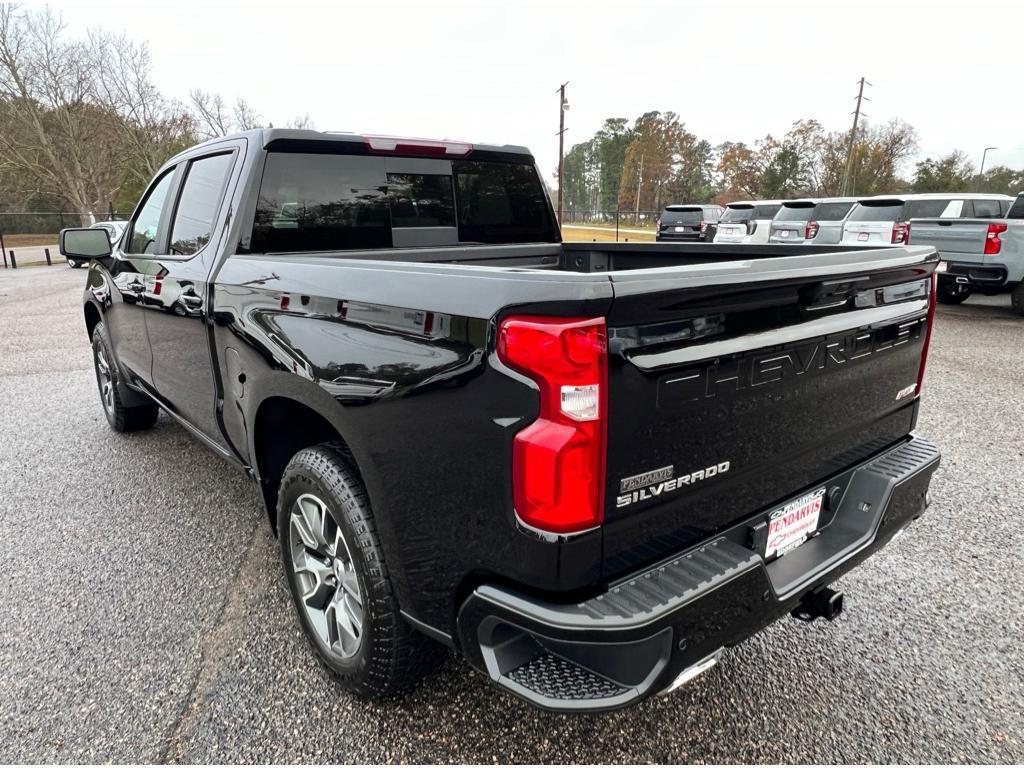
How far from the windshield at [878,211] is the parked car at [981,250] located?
1769 millimetres

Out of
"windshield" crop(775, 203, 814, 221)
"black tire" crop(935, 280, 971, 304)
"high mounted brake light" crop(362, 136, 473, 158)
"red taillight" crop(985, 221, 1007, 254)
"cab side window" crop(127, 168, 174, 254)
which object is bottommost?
"black tire" crop(935, 280, 971, 304)

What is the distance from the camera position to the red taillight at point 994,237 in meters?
9.43

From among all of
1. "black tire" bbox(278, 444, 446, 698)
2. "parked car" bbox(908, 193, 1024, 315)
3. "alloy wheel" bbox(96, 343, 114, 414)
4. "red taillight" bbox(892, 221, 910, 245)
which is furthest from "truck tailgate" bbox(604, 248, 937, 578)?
"red taillight" bbox(892, 221, 910, 245)

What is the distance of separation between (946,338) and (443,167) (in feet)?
26.7

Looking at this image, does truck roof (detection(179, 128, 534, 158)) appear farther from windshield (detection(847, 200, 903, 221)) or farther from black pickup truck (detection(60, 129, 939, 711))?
windshield (detection(847, 200, 903, 221))

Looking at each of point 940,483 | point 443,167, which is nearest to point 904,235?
point 940,483

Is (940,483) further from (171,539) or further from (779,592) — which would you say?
(171,539)

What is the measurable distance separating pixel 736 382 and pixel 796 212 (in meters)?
15.1

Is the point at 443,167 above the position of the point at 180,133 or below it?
below

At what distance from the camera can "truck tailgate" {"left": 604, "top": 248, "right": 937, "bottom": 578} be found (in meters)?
1.46

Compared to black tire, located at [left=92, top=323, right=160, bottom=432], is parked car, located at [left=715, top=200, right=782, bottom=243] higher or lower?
higher

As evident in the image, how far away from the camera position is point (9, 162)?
35375 millimetres

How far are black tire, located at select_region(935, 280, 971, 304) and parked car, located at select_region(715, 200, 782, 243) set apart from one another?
3.70 meters

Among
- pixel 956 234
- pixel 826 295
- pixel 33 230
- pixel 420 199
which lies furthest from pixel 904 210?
pixel 33 230
